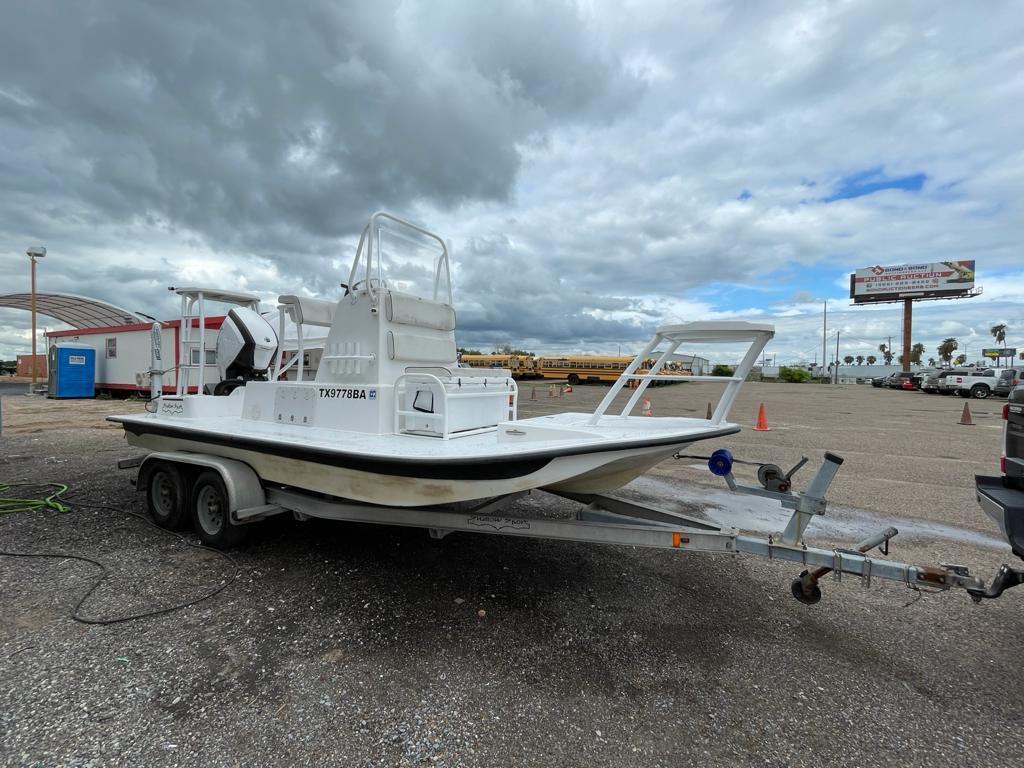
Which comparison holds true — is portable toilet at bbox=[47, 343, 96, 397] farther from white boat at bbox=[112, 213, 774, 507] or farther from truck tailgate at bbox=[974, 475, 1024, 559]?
truck tailgate at bbox=[974, 475, 1024, 559]

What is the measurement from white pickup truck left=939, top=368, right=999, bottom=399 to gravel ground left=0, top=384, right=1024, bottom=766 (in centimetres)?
3112

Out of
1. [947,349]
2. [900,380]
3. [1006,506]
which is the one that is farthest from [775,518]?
[947,349]

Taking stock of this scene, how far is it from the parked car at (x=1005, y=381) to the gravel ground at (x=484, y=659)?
2773 centimetres

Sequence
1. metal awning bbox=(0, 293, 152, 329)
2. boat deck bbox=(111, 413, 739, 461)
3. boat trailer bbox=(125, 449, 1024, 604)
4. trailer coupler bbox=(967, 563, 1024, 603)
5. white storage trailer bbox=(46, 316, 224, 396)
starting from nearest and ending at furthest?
trailer coupler bbox=(967, 563, 1024, 603) < boat trailer bbox=(125, 449, 1024, 604) < boat deck bbox=(111, 413, 739, 461) < white storage trailer bbox=(46, 316, 224, 396) < metal awning bbox=(0, 293, 152, 329)

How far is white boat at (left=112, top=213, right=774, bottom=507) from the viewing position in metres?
3.09

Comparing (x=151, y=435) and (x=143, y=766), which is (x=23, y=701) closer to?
(x=143, y=766)

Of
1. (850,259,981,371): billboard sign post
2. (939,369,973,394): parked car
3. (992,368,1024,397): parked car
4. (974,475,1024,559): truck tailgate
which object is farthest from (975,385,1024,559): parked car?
(850,259,981,371): billboard sign post

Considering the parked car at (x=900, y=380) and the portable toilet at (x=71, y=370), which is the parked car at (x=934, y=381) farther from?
the portable toilet at (x=71, y=370)

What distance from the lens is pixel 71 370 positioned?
1866cm

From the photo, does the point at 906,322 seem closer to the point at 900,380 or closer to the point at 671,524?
the point at 900,380

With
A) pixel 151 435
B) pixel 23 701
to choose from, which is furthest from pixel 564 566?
pixel 151 435

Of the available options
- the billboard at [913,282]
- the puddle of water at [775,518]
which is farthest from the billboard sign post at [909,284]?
the puddle of water at [775,518]

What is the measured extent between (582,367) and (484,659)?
133 ft

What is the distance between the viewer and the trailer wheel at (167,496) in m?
4.58
